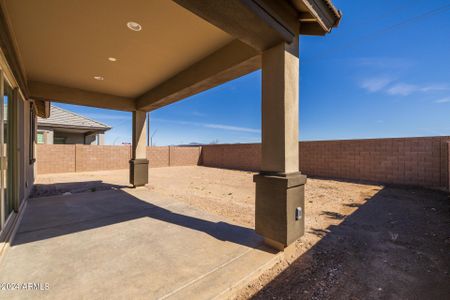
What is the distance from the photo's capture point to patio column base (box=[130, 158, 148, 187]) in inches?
242

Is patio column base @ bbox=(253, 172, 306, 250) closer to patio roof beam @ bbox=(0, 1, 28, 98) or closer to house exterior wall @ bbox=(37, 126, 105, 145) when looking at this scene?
patio roof beam @ bbox=(0, 1, 28, 98)

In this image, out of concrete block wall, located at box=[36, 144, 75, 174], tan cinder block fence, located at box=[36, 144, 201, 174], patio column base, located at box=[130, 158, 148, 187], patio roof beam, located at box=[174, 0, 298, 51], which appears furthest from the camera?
tan cinder block fence, located at box=[36, 144, 201, 174]

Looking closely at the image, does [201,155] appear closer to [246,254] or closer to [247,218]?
[247,218]

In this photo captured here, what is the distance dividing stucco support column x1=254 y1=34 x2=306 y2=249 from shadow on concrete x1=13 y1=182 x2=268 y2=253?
0.38 meters

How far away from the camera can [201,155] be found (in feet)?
54.4

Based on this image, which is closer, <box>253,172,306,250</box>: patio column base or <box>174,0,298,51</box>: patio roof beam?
<box>174,0,298,51</box>: patio roof beam

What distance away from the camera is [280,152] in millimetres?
2352

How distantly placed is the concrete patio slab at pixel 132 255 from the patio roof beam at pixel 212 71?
2454 mm

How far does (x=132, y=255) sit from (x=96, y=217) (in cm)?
177

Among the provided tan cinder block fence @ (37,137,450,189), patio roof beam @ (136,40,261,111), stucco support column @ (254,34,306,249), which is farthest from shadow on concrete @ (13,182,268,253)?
tan cinder block fence @ (37,137,450,189)

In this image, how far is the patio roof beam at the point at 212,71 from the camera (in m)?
2.90

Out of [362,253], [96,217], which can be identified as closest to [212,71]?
[96,217]

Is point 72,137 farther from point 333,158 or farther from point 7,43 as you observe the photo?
point 333,158

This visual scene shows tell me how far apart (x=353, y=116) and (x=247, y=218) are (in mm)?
13496
